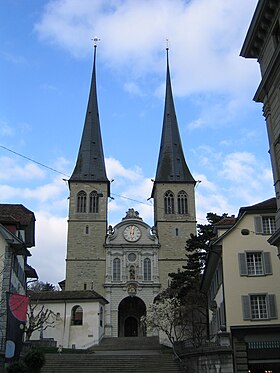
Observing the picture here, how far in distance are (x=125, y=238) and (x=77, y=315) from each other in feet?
64.8

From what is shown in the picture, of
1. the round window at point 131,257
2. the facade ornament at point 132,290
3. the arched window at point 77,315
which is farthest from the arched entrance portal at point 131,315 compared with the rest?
the arched window at point 77,315

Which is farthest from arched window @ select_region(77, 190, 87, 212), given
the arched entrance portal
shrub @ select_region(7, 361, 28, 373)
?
shrub @ select_region(7, 361, 28, 373)

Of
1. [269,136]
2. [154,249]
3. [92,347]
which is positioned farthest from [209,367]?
[154,249]

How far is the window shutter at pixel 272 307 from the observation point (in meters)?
25.1

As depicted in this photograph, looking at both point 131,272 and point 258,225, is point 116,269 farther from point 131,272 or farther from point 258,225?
point 258,225

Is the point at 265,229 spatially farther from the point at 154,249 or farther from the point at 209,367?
the point at 154,249

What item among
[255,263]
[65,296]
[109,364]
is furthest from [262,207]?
[65,296]

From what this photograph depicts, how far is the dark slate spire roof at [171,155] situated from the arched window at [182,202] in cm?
197

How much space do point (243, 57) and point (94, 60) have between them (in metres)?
63.9

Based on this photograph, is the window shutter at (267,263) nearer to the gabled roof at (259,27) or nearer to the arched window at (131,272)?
the gabled roof at (259,27)

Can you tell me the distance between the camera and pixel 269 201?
28.0 meters

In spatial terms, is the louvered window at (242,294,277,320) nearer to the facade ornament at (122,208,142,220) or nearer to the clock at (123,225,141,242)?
the clock at (123,225,141,242)

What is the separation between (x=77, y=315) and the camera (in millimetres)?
47531

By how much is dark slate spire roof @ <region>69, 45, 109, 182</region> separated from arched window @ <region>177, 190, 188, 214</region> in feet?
34.1
